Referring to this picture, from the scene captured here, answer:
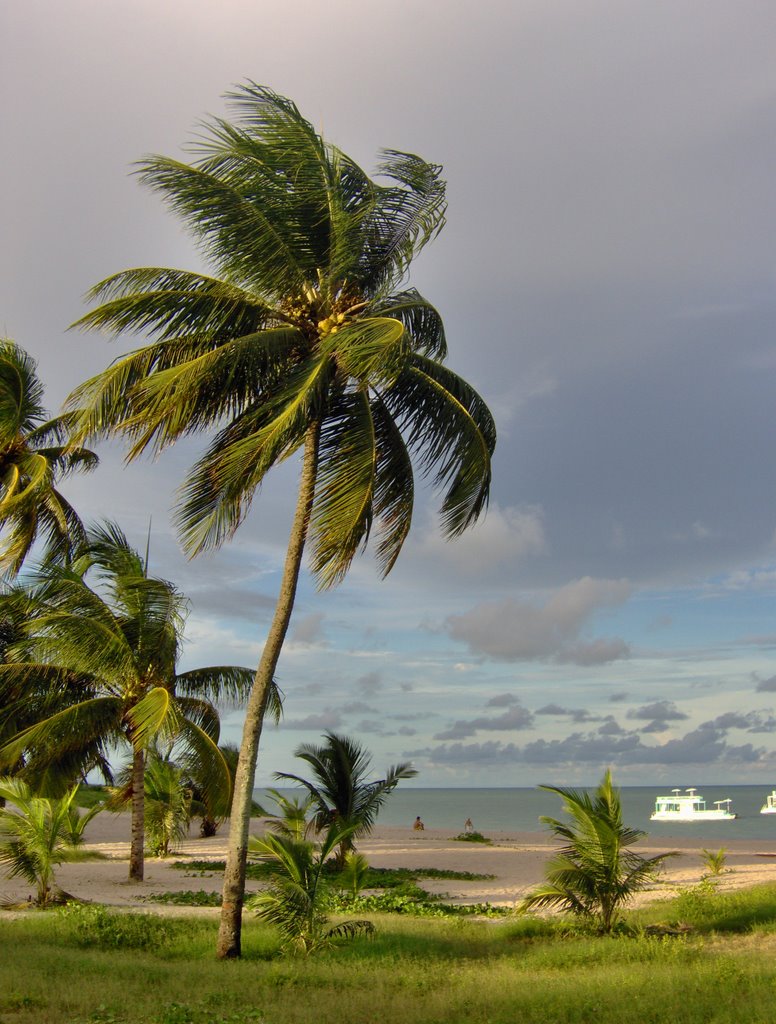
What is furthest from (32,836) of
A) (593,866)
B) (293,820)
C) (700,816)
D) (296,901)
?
(700,816)

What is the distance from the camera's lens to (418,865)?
25359 mm

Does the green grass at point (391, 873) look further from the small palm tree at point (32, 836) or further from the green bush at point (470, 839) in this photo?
the green bush at point (470, 839)

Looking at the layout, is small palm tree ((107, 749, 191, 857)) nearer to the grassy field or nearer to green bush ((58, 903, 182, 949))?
green bush ((58, 903, 182, 949))

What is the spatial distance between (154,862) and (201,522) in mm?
17095

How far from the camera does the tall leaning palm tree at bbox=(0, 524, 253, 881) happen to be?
17.9 m

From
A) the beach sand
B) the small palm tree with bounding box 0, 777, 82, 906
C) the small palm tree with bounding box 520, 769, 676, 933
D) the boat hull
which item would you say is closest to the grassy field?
the small palm tree with bounding box 520, 769, 676, 933

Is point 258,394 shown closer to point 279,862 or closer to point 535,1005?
point 279,862

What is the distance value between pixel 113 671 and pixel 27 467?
214 inches

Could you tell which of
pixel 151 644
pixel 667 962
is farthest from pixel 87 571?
pixel 667 962

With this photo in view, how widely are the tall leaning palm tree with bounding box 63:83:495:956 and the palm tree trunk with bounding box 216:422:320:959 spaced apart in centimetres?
2

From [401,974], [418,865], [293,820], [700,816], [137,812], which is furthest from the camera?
[700,816]

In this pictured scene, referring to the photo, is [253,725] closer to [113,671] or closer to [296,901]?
[296,901]

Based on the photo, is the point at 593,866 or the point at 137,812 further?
the point at 137,812

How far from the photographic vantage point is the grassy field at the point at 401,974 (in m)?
8.08
